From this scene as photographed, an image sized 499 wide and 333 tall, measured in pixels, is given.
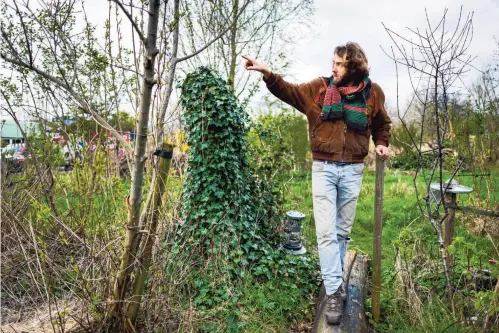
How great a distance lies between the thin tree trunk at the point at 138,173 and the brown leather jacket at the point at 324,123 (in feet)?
3.89

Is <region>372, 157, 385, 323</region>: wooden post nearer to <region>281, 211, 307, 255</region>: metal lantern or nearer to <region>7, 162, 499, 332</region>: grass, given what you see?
<region>7, 162, 499, 332</region>: grass

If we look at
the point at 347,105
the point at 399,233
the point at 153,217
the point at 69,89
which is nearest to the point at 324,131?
the point at 347,105

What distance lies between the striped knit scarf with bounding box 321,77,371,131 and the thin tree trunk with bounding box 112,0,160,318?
4.67 ft

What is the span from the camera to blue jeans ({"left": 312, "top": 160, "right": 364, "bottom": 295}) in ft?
9.56

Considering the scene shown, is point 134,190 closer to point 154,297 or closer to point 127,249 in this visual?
point 127,249

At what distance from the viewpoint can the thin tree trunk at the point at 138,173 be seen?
189cm

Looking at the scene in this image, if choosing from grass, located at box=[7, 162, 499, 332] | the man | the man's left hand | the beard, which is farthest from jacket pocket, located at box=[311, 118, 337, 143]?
grass, located at box=[7, 162, 499, 332]

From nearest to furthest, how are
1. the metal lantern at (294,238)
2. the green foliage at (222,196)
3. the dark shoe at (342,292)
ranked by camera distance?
the dark shoe at (342,292) < the green foliage at (222,196) < the metal lantern at (294,238)

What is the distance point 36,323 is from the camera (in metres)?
2.75

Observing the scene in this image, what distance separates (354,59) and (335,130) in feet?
1.80

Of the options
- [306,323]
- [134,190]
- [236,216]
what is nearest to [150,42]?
[134,190]

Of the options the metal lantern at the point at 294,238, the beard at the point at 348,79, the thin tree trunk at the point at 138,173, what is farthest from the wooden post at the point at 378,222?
the thin tree trunk at the point at 138,173

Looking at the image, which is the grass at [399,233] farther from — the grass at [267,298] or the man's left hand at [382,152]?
the man's left hand at [382,152]

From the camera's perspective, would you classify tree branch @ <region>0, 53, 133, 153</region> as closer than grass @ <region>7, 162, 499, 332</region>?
Yes
